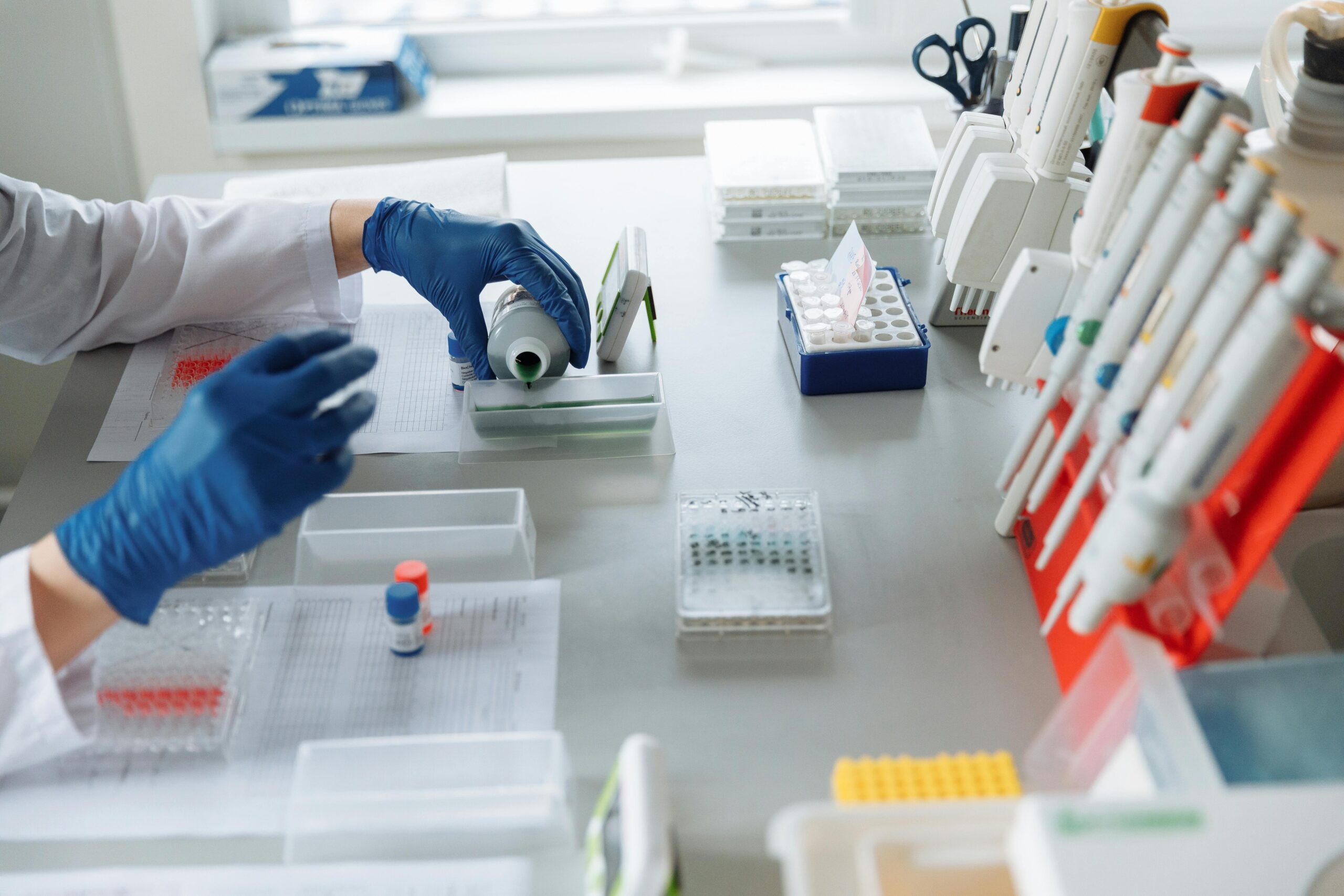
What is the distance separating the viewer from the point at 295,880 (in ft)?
3.05

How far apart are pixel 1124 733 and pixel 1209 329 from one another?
33 cm

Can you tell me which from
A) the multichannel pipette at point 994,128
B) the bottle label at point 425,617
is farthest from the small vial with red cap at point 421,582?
the multichannel pipette at point 994,128

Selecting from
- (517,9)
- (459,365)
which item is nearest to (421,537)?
(459,365)

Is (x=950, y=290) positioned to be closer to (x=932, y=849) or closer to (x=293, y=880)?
(x=932, y=849)

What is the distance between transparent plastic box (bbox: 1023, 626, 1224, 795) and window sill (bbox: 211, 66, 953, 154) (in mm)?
1832

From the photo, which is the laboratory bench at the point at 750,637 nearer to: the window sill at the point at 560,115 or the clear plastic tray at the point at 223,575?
the clear plastic tray at the point at 223,575

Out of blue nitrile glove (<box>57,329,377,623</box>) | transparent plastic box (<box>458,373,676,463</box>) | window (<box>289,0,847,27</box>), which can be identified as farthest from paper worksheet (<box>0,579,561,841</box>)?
window (<box>289,0,847,27</box>)

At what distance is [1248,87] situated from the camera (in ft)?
5.47

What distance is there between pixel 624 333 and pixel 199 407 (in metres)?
0.65

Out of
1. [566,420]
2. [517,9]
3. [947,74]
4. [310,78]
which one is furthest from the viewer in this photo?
[517,9]

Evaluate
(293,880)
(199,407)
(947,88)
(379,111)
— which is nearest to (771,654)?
(293,880)

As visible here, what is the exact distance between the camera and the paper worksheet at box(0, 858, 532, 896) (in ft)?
3.03

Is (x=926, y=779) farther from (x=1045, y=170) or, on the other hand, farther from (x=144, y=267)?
(x=144, y=267)

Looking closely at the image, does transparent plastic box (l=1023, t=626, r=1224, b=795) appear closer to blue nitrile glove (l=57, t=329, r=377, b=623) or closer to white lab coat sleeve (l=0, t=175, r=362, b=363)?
blue nitrile glove (l=57, t=329, r=377, b=623)
